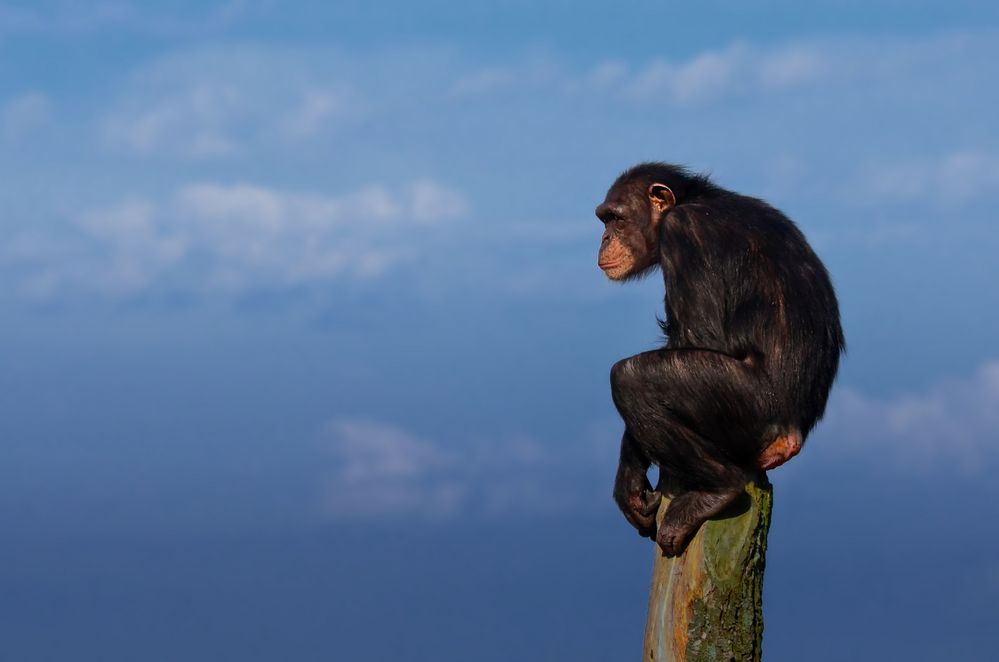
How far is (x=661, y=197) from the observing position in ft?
22.7

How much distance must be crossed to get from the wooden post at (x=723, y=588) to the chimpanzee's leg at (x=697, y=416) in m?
0.11

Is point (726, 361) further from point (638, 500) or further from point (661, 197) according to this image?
point (661, 197)

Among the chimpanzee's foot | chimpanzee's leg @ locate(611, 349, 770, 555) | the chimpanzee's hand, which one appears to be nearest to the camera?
chimpanzee's leg @ locate(611, 349, 770, 555)

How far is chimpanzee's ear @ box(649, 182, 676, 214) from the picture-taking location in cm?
690

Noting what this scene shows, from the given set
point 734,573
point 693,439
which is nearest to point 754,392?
point 693,439

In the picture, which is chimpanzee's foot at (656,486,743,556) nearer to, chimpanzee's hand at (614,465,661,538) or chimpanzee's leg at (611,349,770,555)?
chimpanzee's leg at (611,349,770,555)

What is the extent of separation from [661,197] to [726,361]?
4.49 feet

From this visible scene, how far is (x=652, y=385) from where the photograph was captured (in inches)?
233

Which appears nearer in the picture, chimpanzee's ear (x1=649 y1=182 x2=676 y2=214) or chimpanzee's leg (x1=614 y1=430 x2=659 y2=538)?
chimpanzee's leg (x1=614 y1=430 x2=659 y2=538)

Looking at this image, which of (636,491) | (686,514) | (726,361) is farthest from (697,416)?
(636,491)

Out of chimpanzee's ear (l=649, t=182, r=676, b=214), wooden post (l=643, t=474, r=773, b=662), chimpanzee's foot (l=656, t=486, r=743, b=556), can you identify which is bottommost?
wooden post (l=643, t=474, r=773, b=662)

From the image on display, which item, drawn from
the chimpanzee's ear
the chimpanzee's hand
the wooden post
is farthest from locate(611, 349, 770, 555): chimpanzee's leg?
the chimpanzee's ear

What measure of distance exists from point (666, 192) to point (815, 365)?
1.36 metres

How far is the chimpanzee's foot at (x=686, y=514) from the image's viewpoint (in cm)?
599
